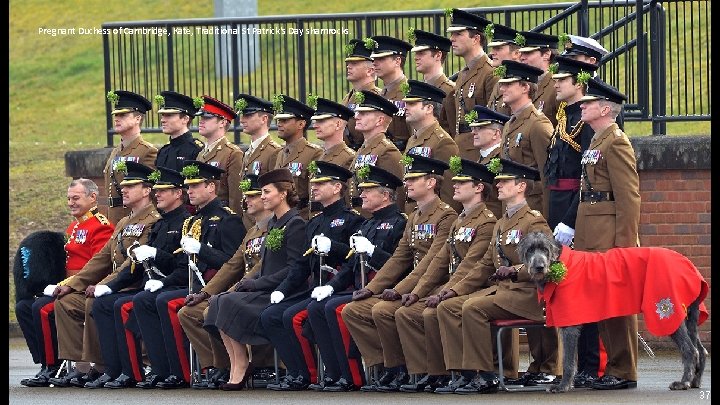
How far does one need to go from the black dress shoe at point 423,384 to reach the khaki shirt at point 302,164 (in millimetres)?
2151

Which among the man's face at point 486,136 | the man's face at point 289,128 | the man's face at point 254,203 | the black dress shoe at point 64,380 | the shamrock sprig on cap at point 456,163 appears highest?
the man's face at point 289,128

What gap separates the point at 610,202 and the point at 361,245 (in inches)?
75.0

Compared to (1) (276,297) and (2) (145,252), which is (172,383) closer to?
(2) (145,252)

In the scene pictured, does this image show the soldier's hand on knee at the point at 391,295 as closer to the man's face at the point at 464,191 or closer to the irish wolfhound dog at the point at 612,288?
the man's face at the point at 464,191

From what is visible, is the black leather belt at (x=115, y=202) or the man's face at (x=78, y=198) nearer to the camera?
the man's face at (x=78, y=198)

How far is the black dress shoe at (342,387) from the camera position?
50.8 ft

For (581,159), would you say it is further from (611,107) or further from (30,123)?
(30,123)

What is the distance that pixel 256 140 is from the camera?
56.8 feet

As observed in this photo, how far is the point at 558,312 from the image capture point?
14.3 m

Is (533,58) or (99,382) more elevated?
(533,58)

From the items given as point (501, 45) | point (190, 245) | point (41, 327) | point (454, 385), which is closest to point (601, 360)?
point (454, 385)

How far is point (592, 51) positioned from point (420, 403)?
297 centimetres

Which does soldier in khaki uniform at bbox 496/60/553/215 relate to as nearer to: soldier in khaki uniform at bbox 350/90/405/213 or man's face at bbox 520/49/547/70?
man's face at bbox 520/49/547/70

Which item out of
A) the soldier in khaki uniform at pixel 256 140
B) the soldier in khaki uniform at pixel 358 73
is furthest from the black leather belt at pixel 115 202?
the soldier in khaki uniform at pixel 358 73
